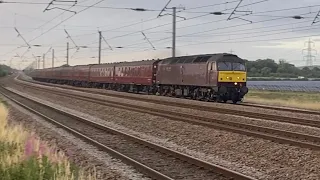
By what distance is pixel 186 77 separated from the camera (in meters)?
34.4

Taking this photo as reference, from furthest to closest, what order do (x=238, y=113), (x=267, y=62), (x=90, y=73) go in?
(x=267, y=62) < (x=90, y=73) < (x=238, y=113)

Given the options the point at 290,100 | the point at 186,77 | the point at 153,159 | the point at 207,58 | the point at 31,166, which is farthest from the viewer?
the point at 290,100

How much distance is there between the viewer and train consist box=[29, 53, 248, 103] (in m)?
30.9

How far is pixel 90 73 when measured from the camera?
6225 cm

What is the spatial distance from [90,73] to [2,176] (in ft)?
179

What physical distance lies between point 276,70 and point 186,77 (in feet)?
347

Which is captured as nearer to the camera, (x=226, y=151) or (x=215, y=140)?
(x=226, y=151)

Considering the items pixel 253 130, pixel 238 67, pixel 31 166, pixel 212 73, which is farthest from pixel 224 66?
pixel 31 166

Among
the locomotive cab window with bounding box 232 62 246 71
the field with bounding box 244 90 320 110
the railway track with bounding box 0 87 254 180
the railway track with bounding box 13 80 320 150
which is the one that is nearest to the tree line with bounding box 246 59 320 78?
the field with bounding box 244 90 320 110

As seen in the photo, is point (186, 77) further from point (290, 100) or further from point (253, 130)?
point (253, 130)

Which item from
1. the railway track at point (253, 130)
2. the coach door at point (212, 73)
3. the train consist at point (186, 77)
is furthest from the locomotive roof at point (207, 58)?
the railway track at point (253, 130)

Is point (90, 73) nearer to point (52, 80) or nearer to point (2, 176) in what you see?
point (52, 80)

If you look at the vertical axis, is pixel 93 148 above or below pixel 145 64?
below

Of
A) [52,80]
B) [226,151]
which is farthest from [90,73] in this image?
[226,151]
